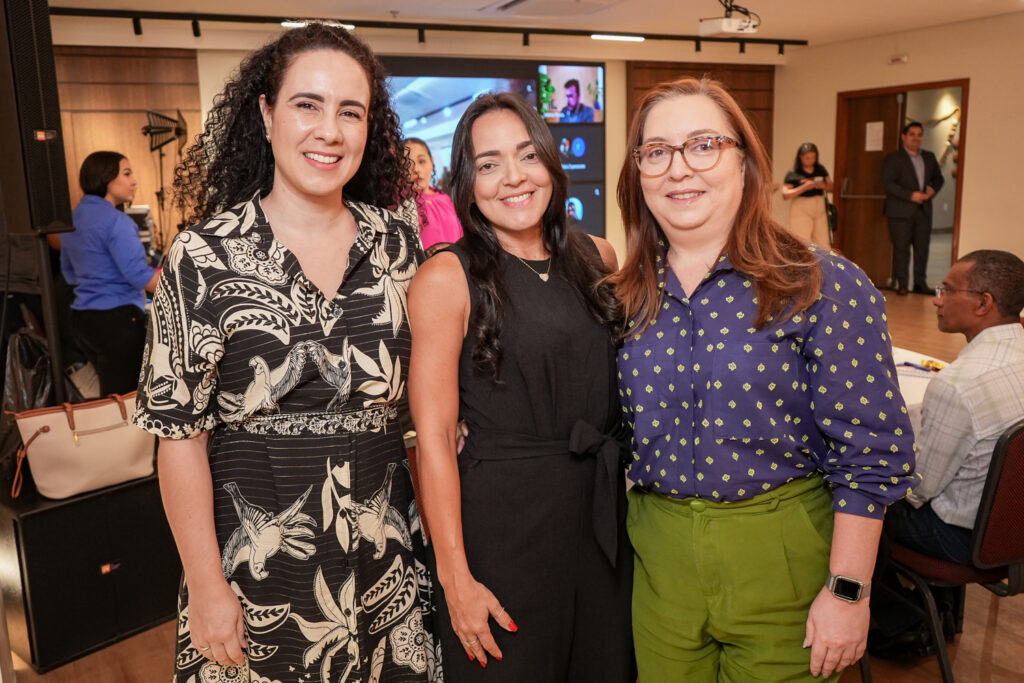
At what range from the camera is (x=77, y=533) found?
309 centimetres

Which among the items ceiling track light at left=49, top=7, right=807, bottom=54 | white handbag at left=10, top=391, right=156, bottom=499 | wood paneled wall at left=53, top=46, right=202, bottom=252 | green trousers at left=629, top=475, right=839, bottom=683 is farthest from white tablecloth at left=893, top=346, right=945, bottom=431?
wood paneled wall at left=53, top=46, right=202, bottom=252

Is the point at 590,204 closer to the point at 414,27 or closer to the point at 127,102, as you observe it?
the point at 414,27

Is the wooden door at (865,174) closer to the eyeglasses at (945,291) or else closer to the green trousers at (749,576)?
the eyeglasses at (945,291)

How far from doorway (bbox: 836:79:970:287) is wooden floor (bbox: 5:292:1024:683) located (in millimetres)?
8752

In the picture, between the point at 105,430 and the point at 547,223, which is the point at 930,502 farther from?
the point at 105,430

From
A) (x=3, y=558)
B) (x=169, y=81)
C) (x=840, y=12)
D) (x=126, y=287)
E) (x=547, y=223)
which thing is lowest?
(x=3, y=558)

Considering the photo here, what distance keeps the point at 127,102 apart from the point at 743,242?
27.6ft

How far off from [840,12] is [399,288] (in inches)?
370

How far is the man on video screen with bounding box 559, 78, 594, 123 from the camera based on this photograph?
10.9 meters

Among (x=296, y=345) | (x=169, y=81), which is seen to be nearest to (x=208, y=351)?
(x=296, y=345)

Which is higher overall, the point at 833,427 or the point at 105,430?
the point at 833,427

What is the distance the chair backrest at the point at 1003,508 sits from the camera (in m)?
2.26

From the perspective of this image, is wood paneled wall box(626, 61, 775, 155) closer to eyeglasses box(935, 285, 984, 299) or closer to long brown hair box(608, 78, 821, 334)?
eyeglasses box(935, 285, 984, 299)

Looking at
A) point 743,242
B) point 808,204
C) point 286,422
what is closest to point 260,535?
Answer: point 286,422
